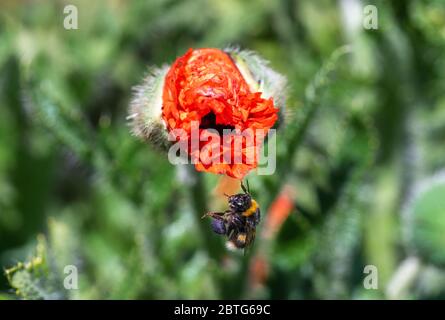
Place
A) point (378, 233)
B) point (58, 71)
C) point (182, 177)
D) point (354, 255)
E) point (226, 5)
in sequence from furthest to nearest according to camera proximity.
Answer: point (226, 5) → point (58, 71) → point (378, 233) → point (354, 255) → point (182, 177)

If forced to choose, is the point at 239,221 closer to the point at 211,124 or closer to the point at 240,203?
the point at 240,203

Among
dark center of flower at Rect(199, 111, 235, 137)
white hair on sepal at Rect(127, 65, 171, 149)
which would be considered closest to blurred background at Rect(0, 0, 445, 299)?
white hair on sepal at Rect(127, 65, 171, 149)

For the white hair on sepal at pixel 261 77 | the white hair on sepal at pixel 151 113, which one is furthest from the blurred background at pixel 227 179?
the white hair on sepal at pixel 151 113

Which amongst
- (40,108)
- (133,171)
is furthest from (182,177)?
(40,108)

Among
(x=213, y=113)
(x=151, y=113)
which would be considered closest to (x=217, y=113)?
(x=213, y=113)

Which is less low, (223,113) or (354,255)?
(223,113)

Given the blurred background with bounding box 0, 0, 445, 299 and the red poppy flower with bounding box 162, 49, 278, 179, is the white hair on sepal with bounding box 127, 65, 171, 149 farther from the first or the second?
the blurred background with bounding box 0, 0, 445, 299

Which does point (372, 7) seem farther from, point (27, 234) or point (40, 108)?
point (27, 234)

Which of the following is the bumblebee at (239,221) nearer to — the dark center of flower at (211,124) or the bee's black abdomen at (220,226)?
the bee's black abdomen at (220,226)
